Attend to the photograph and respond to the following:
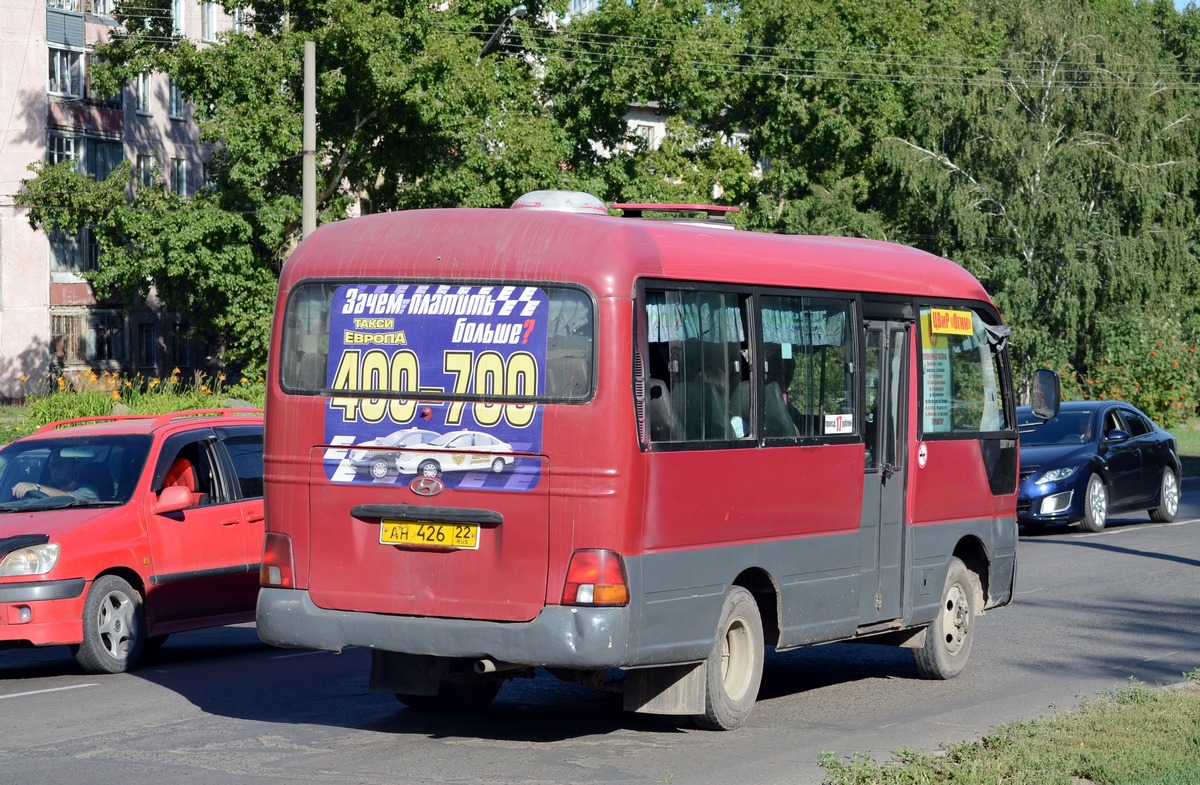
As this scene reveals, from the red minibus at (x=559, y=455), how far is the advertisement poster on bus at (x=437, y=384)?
0.01 m

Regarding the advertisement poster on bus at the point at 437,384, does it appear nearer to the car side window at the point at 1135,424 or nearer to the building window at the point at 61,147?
the car side window at the point at 1135,424

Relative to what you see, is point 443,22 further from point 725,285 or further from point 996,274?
point 725,285

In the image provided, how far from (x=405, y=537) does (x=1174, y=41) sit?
260 feet

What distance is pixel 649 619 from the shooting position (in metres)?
8.31

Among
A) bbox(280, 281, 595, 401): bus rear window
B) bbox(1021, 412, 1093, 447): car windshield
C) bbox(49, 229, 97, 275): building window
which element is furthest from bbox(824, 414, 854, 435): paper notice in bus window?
bbox(49, 229, 97, 275): building window

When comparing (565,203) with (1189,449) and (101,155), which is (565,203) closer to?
(1189,449)

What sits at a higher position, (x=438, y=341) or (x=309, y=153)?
(x=309, y=153)

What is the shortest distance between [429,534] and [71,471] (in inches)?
191

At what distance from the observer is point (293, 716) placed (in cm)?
968

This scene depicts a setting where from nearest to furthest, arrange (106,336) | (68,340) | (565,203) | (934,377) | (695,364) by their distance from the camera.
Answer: (695,364) < (565,203) < (934,377) < (68,340) < (106,336)

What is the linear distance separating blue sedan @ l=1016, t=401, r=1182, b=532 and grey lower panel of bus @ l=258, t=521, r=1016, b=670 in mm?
A: 12390

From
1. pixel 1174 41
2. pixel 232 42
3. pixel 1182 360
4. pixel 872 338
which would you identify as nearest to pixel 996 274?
pixel 1182 360

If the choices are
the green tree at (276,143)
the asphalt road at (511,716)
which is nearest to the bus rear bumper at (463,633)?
the asphalt road at (511,716)

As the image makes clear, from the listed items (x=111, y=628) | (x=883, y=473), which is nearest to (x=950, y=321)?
(x=883, y=473)
